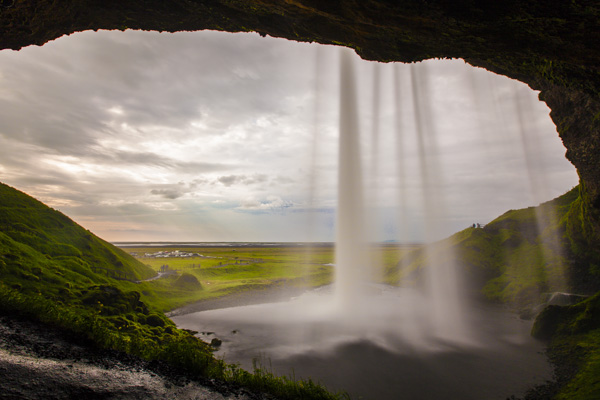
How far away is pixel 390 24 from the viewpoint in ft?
39.7

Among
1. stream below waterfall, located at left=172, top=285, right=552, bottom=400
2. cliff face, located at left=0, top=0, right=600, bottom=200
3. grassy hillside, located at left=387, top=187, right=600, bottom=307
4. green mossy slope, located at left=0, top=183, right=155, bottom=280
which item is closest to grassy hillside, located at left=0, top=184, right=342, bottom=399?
green mossy slope, located at left=0, top=183, right=155, bottom=280

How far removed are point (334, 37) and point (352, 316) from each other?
29.8 m

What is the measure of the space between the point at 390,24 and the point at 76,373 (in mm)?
17856

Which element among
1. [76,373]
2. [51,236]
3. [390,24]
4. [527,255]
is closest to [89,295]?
[76,373]

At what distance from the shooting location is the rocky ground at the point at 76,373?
6125 millimetres

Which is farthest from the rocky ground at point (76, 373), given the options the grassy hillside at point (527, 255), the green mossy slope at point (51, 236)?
the grassy hillside at point (527, 255)

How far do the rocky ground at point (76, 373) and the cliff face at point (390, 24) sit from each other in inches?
594

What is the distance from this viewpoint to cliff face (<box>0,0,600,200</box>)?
9.98 metres

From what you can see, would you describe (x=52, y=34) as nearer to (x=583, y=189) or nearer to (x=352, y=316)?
(x=352, y=316)

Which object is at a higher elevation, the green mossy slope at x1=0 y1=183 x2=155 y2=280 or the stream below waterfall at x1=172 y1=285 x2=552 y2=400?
the green mossy slope at x1=0 y1=183 x2=155 y2=280

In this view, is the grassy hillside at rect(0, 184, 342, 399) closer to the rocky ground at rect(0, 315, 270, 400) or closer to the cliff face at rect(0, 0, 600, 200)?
the rocky ground at rect(0, 315, 270, 400)

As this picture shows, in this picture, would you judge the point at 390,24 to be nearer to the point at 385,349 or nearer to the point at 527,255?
the point at 385,349

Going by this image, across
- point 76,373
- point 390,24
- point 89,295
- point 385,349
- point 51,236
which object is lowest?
point 385,349

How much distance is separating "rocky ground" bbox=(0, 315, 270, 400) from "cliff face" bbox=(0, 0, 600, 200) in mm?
15099
